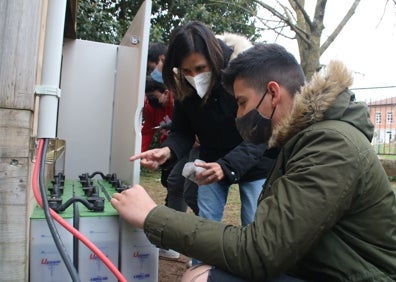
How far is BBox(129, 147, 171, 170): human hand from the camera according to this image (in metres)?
2.05

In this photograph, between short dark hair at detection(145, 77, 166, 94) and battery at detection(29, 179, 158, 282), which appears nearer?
battery at detection(29, 179, 158, 282)

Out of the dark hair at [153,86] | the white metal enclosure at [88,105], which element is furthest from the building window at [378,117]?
the white metal enclosure at [88,105]

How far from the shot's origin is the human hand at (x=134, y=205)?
1375 millimetres

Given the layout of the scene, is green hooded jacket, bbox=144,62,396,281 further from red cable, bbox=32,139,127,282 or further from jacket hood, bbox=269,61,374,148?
red cable, bbox=32,139,127,282

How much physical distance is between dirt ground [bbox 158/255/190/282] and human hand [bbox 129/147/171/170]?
1.11 meters

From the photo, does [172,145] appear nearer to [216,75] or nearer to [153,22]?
[216,75]

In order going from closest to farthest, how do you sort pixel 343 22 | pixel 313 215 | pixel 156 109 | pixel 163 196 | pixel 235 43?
1. pixel 313 215
2. pixel 235 43
3. pixel 156 109
4. pixel 163 196
5. pixel 343 22

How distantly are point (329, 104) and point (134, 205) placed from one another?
2.46ft

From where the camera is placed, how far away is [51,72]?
1460 mm

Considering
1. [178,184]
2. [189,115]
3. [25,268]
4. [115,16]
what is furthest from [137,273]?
[115,16]

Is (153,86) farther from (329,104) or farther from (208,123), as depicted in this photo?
(329,104)

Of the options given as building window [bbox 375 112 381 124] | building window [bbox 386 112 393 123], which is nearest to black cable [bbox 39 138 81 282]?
building window [bbox 375 112 381 124]

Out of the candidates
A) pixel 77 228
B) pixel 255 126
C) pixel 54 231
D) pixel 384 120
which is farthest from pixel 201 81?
pixel 384 120

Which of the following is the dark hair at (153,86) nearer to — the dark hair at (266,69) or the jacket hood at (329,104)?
the dark hair at (266,69)
